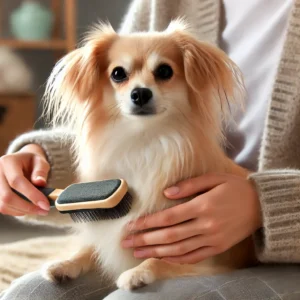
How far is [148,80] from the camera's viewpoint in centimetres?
89

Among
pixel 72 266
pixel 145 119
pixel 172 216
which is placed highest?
pixel 145 119

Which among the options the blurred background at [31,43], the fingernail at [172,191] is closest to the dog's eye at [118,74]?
the fingernail at [172,191]

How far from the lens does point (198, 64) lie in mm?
908

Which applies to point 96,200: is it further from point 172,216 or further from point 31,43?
point 31,43

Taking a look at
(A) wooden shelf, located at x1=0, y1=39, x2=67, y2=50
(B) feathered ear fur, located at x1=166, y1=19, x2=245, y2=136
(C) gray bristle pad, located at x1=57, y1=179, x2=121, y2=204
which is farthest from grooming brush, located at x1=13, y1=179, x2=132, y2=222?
(A) wooden shelf, located at x1=0, y1=39, x2=67, y2=50

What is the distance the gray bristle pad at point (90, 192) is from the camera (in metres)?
0.84

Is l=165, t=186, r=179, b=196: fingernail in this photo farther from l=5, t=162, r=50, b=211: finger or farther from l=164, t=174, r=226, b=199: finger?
l=5, t=162, r=50, b=211: finger

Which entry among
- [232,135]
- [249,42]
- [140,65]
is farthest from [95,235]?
[249,42]

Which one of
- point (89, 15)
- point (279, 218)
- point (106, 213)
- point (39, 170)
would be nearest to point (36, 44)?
point (89, 15)

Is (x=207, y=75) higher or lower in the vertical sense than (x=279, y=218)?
higher

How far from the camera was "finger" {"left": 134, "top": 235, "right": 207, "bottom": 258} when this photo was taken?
0.89 meters

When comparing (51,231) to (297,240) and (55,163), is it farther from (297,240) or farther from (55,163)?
(297,240)

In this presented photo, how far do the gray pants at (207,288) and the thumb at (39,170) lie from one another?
0.59ft

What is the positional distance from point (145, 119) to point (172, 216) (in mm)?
171
